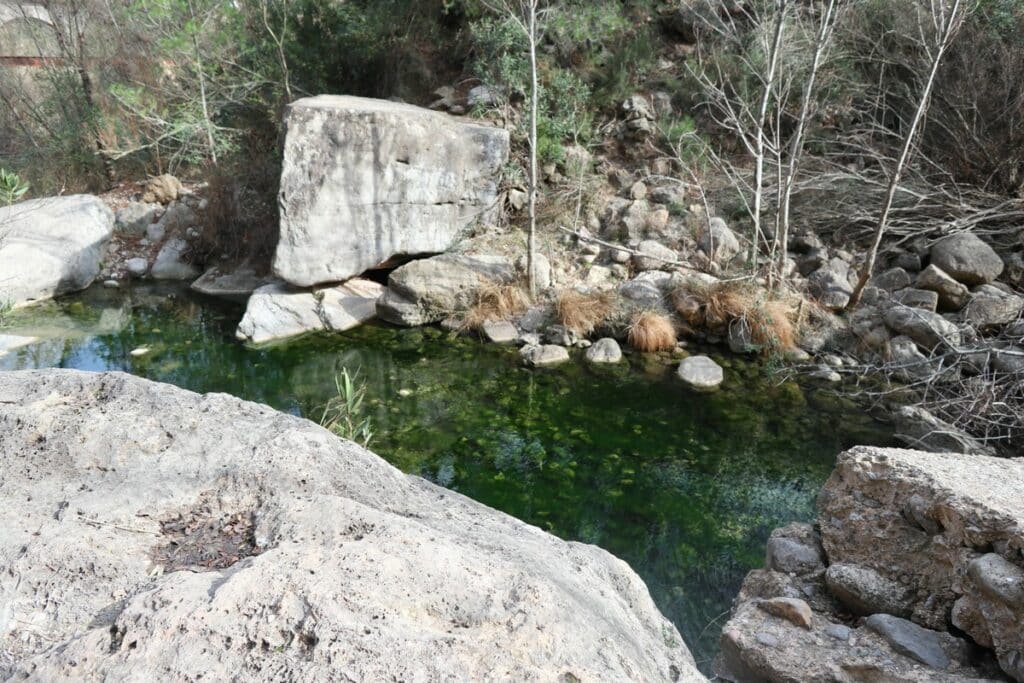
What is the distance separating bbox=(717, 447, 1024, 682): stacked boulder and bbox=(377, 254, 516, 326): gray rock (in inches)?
205

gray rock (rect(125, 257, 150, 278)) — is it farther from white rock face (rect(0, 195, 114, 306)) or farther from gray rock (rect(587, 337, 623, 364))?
gray rock (rect(587, 337, 623, 364))

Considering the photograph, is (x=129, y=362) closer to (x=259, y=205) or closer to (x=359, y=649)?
(x=259, y=205)

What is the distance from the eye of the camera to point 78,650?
136 centimetres

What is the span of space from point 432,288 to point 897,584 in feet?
19.4

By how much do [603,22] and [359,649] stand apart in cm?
1023

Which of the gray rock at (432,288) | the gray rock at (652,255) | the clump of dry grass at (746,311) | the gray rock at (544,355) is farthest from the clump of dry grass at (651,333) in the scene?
the gray rock at (432,288)

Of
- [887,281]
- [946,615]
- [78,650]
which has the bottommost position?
[887,281]

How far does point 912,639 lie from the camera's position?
273 centimetres

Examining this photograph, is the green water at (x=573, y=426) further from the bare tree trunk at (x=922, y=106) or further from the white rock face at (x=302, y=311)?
the bare tree trunk at (x=922, y=106)

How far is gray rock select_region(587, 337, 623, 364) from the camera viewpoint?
24.5 ft

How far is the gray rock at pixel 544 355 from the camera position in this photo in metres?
7.38

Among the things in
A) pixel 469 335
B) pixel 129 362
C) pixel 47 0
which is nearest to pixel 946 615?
pixel 469 335

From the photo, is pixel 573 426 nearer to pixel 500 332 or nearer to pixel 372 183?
pixel 500 332

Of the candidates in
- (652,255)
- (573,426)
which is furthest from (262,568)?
(652,255)
